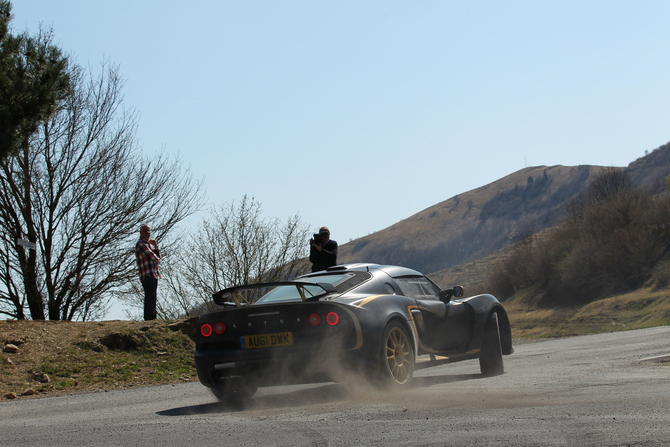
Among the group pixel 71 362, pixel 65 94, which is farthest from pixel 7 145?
pixel 71 362

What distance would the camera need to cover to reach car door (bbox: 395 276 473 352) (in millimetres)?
6656

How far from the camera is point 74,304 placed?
53.3 ft

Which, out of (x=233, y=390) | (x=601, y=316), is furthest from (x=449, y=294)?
(x=601, y=316)

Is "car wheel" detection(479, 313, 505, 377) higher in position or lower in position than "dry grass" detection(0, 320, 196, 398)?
lower

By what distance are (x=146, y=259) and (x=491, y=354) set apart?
6.82 m

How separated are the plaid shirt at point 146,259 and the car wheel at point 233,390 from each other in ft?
19.6

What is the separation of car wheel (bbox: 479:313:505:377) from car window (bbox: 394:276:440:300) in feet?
2.72

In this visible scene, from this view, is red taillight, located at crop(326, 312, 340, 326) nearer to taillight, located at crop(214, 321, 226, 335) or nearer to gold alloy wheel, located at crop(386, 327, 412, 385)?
gold alloy wheel, located at crop(386, 327, 412, 385)

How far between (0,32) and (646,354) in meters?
11.5

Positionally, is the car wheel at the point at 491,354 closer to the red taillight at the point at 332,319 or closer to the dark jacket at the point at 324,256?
the red taillight at the point at 332,319

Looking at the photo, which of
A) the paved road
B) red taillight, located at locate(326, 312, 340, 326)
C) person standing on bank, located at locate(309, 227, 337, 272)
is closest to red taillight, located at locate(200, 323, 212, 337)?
the paved road

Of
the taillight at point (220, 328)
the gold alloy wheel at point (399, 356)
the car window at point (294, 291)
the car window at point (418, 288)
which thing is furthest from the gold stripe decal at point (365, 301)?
the taillight at point (220, 328)

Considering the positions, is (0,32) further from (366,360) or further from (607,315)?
(607,315)

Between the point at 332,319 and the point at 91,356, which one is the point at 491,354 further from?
the point at 91,356
